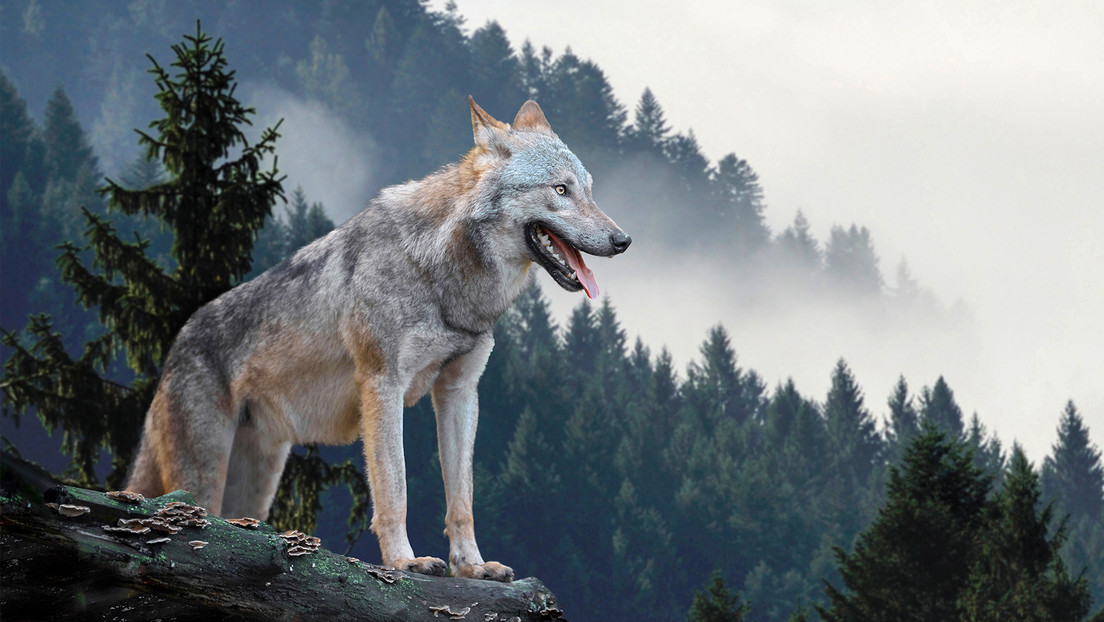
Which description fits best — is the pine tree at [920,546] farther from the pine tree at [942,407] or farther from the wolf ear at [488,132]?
the pine tree at [942,407]

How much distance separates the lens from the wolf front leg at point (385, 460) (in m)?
7.40

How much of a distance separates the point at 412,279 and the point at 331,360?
0.91 meters

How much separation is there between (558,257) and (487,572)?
6.96 ft

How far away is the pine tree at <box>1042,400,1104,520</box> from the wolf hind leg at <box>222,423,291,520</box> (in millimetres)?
142060

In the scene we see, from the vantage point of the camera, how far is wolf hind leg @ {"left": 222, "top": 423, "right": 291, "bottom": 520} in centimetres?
884

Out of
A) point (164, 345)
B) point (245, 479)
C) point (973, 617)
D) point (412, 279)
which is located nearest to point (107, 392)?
point (164, 345)

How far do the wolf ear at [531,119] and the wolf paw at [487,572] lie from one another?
306 centimetres

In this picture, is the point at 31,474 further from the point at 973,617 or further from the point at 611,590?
the point at 611,590

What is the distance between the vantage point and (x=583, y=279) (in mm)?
7500

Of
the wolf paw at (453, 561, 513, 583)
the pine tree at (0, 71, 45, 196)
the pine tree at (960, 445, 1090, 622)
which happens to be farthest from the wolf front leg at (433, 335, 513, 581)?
the pine tree at (0, 71, 45, 196)

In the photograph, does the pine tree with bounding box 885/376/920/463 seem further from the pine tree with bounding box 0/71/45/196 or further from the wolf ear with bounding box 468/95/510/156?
the wolf ear with bounding box 468/95/510/156

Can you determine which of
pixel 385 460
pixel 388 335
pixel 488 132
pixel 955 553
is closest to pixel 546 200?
pixel 488 132

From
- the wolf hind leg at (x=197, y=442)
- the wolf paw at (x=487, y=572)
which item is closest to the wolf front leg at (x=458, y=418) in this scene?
the wolf paw at (x=487, y=572)

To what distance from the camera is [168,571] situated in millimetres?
5223
